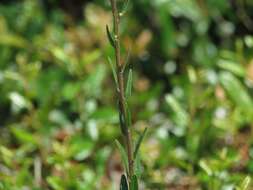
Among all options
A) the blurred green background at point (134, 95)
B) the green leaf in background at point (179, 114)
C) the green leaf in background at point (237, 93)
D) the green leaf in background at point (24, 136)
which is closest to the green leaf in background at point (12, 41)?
the blurred green background at point (134, 95)

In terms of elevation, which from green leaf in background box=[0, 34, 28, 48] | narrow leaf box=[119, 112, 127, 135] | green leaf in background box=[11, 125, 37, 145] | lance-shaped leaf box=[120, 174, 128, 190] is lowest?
green leaf in background box=[11, 125, 37, 145]

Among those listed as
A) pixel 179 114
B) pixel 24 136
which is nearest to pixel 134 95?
pixel 179 114

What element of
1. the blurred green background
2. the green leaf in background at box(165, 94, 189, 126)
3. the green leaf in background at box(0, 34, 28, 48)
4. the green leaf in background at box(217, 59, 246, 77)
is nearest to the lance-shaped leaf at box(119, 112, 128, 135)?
the blurred green background

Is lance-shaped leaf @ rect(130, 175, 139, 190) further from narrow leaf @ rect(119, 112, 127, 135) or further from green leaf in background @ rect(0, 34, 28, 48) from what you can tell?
green leaf in background @ rect(0, 34, 28, 48)

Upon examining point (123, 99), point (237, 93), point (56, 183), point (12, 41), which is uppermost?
point (123, 99)

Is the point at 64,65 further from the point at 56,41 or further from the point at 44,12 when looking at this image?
the point at 44,12

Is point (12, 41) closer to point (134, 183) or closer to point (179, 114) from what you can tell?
point (179, 114)

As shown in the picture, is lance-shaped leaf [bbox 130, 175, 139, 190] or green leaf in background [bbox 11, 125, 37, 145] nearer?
lance-shaped leaf [bbox 130, 175, 139, 190]

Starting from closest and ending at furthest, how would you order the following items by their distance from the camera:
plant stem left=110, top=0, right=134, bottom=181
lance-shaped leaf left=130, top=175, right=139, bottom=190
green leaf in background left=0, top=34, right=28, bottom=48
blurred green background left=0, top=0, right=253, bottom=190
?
plant stem left=110, top=0, right=134, bottom=181
lance-shaped leaf left=130, top=175, right=139, bottom=190
blurred green background left=0, top=0, right=253, bottom=190
green leaf in background left=0, top=34, right=28, bottom=48
